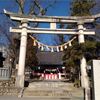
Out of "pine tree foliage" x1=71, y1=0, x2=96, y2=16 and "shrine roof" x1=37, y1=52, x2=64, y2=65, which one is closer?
"pine tree foliage" x1=71, y1=0, x2=96, y2=16

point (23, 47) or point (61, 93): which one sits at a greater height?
point (23, 47)

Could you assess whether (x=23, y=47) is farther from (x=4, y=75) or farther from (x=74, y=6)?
(x=74, y=6)

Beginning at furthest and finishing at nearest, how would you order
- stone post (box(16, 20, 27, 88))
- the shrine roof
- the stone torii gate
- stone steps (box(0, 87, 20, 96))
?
1. the shrine roof
2. the stone torii gate
3. stone post (box(16, 20, 27, 88))
4. stone steps (box(0, 87, 20, 96))

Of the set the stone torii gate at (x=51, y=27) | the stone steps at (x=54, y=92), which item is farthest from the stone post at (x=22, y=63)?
the stone steps at (x=54, y=92)

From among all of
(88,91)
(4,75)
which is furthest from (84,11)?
(88,91)

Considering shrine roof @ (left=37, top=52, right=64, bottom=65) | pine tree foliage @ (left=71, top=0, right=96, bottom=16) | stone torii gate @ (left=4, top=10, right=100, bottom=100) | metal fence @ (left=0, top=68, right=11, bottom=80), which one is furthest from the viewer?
shrine roof @ (left=37, top=52, right=64, bottom=65)

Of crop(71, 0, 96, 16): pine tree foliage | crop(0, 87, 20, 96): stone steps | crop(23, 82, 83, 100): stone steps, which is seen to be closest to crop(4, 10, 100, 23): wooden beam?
crop(23, 82, 83, 100): stone steps

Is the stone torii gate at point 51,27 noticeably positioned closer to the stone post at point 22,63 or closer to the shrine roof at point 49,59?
the stone post at point 22,63

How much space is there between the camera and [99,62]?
7.65 meters

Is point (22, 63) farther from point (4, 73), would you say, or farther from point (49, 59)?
point (49, 59)

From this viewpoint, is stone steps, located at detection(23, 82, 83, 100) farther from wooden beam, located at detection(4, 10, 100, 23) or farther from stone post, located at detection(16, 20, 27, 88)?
wooden beam, located at detection(4, 10, 100, 23)

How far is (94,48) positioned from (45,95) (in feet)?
17.6

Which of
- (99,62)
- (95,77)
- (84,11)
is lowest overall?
(95,77)

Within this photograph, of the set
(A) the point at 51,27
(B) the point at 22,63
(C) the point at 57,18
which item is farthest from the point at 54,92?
(C) the point at 57,18
